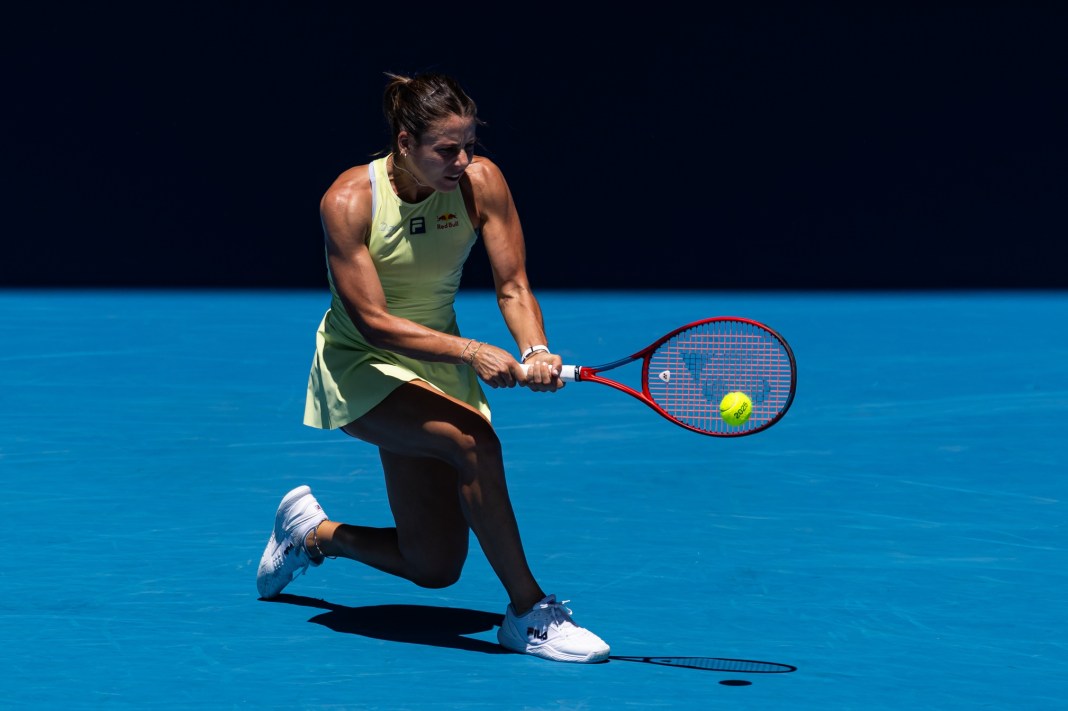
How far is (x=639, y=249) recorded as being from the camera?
12.2m

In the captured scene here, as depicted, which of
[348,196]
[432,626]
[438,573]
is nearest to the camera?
[348,196]

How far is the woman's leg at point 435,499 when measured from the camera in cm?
399

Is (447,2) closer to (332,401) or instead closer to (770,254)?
(770,254)

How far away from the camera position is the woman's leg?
3988 mm

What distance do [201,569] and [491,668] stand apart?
1201mm

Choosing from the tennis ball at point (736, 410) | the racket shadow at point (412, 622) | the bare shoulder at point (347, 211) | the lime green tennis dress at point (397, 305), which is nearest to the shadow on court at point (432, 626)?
the racket shadow at point (412, 622)

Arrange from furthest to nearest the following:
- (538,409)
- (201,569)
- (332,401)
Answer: (538,409)
(201,569)
(332,401)

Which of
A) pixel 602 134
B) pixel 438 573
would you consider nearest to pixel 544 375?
pixel 438 573

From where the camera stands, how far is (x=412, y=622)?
4246 millimetres

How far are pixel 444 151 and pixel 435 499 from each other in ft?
2.98

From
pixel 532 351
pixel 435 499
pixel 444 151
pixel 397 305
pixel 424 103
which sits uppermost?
pixel 424 103

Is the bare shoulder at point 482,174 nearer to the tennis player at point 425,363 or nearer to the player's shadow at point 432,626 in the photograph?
the tennis player at point 425,363

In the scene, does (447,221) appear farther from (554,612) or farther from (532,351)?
(554,612)

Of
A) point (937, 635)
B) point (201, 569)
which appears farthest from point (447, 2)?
point (937, 635)
